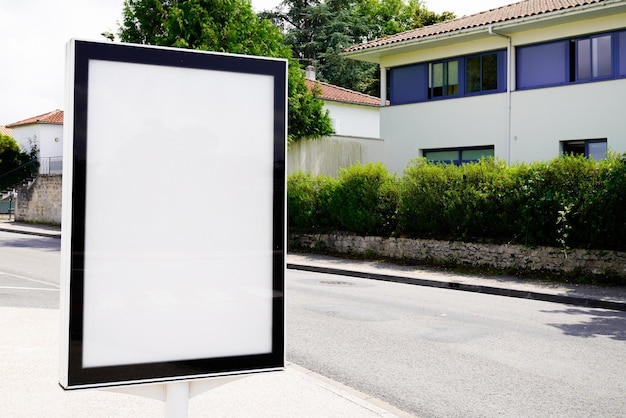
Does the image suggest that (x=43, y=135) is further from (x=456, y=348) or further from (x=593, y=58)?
(x=456, y=348)

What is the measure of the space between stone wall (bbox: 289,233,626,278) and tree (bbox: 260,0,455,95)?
28.7 metres

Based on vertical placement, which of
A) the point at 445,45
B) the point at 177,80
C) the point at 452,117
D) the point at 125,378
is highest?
the point at 445,45

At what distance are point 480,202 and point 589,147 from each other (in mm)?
5717

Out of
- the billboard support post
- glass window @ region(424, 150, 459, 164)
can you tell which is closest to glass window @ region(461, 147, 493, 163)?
glass window @ region(424, 150, 459, 164)

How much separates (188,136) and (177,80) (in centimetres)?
19


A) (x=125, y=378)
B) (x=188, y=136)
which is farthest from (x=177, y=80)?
(x=125, y=378)

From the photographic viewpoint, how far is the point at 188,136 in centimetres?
221

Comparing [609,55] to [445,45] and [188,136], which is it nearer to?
[445,45]

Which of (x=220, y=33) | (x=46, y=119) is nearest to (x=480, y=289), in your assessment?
(x=220, y=33)

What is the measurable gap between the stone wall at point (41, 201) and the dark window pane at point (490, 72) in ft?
77.2

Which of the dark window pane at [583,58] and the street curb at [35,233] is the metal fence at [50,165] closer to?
the street curb at [35,233]

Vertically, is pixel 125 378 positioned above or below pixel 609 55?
below

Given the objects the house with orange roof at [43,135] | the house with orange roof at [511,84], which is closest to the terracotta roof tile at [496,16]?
the house with orange roof at [511,84]

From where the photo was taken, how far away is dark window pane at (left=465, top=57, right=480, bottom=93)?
75.6 ft
